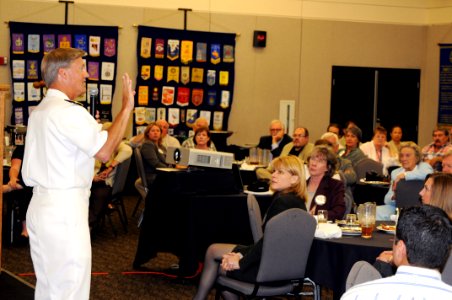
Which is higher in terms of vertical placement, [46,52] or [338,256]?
[46,52]

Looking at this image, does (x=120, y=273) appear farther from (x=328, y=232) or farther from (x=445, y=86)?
(x=445, y=86)

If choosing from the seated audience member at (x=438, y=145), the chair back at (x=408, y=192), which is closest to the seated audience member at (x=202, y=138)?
the chair back at (x=408, y=192)

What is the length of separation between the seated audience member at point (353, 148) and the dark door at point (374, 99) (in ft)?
15.1

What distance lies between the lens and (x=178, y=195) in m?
6.83

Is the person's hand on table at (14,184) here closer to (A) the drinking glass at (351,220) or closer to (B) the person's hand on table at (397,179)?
(B) the person's hand on table at (397,179)

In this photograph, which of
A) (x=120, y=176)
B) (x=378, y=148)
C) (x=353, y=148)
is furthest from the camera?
(x=378, y=148)

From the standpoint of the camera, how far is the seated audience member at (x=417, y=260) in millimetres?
2469

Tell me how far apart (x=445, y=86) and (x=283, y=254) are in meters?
10.4

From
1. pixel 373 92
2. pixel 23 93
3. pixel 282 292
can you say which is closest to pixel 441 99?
pixel 373 92

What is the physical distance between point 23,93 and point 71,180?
9259 mm

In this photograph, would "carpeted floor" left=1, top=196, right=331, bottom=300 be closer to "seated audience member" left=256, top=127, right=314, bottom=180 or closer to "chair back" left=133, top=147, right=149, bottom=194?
"chair back" left=133, top=147, right=149, bottom=194

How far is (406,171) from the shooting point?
7.60 meters

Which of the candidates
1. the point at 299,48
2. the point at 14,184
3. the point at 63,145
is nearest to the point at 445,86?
the point at 299,48

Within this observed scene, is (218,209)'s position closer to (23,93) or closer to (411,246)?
(411,246)
